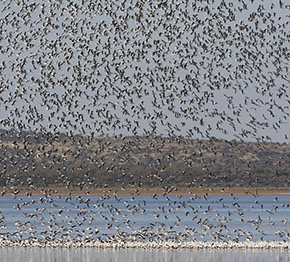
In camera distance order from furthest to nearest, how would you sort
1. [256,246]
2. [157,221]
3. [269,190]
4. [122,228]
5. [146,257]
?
[269,190] → [157,221] → [122,228] → [256,246] → [146,257]

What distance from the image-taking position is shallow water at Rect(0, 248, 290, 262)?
41.8 meters

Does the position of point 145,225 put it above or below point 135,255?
above

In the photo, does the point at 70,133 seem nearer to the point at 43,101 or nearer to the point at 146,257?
the point at 43,101

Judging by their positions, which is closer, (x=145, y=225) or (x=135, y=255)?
(x=135, y=255)

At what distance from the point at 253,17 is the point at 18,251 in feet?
39.8

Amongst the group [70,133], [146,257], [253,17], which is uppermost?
[253,17]

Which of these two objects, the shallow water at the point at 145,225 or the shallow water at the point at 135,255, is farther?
the shallow water at the point at 145,225

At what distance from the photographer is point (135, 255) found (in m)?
43.2

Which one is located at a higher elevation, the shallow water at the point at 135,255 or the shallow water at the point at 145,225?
the shallow water at the point at 145,225

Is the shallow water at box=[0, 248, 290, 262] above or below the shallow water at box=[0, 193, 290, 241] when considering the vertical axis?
below

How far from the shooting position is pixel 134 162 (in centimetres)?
16538

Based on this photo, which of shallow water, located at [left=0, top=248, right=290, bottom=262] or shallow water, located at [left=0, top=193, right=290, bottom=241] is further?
shallow water, located at [left=0, top=193, right=290, bottom=241]

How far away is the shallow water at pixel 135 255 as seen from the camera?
137ft

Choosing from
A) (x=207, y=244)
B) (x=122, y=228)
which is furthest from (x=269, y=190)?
(x=207, y=244)
